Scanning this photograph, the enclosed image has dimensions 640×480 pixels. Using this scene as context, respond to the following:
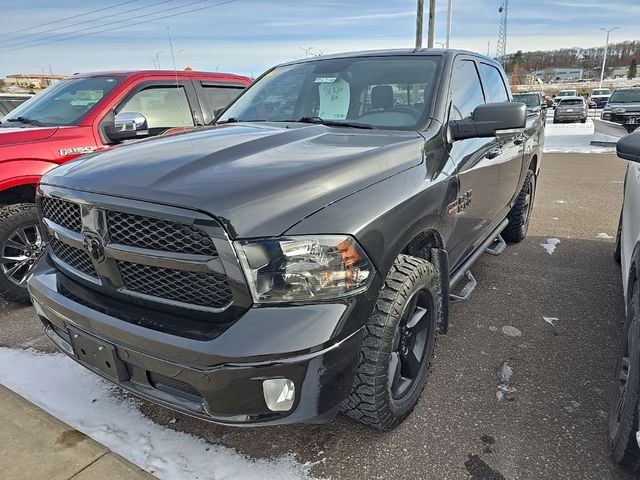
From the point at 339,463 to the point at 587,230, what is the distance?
5.03 m

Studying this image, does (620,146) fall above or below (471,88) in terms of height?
below

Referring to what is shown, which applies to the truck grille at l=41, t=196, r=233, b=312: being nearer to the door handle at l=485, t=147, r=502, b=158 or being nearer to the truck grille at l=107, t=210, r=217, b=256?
the truck grille at l=107, t=210, r=217, b=256

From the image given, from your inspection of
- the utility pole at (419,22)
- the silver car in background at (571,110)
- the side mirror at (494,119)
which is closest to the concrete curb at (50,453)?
the side mirror at (494,119)

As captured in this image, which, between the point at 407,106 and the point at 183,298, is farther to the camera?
the point at 407,106

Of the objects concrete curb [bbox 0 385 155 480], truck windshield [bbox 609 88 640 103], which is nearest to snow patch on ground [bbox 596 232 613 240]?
concrete curb [bbox 0 385 155 480]

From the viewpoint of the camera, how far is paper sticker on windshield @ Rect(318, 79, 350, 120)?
302cm

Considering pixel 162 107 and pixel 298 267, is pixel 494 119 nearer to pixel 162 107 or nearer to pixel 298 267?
pixel 298 267

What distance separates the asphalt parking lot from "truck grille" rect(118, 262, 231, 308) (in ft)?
2.89

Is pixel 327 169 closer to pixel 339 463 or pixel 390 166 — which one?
pixel 390 166

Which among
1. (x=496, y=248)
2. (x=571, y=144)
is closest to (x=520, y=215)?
(x=496, y=248)

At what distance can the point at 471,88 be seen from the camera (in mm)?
3355

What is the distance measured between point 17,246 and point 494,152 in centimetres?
372

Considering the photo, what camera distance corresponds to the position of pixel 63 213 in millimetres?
2119

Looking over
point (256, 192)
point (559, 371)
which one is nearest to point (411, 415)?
point (559, 371)
